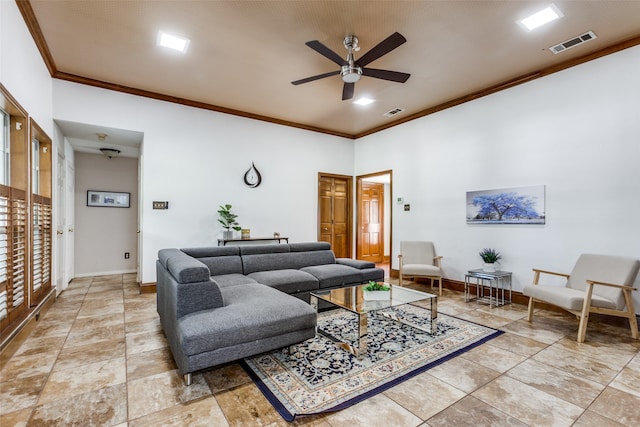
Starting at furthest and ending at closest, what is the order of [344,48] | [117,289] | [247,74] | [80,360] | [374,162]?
[374,162] → [117,289] → [247,74] → [344,48] → [80,360]

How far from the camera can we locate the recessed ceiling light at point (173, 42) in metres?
3.29

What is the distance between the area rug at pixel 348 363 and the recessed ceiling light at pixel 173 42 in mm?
3364

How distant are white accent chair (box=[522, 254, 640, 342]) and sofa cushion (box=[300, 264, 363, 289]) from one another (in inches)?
79.2

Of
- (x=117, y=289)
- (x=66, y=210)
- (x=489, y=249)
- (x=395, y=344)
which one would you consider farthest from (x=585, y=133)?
(x=66, y=210)

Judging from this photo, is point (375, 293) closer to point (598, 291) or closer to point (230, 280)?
point (230, 280)

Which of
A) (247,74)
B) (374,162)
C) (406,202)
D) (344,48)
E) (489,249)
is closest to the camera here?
(344,48)

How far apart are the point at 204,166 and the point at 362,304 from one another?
149 inches

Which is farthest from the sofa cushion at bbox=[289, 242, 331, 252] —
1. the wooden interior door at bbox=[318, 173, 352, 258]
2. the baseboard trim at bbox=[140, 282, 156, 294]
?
the baseboard trim at bbox=[140, 282, 156, 294]

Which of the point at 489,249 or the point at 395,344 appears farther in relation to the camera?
the point at 489,249

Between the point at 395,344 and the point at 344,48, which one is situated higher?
the point at 344,48

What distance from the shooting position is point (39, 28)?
3.14m

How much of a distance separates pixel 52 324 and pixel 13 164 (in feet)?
5.61

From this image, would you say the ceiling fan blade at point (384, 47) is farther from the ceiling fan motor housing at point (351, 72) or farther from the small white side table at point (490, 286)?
the small white side table at point (490, 286)

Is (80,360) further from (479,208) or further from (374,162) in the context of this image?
(374,162)
